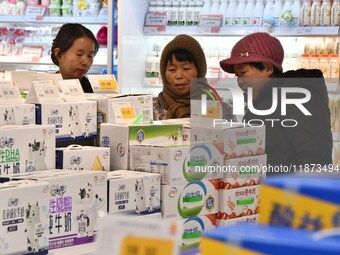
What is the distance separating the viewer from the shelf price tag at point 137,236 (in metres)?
1.02

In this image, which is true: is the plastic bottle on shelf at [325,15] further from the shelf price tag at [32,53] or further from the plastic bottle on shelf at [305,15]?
the shelf price tag at [32,53]

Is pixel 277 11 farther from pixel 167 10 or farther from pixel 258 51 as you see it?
pixel 258 51

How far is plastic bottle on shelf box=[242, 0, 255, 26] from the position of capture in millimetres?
6004

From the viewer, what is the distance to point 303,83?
3.51m

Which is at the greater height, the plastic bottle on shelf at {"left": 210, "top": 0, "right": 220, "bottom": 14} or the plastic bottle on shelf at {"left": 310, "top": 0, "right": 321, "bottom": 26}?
the plastic bottle on shelf at {"left": 210, "top": 0, "right": 220, "bottom": 14}

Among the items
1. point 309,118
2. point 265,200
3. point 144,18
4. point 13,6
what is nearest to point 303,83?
point 309,118

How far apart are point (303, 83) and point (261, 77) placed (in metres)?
0.33

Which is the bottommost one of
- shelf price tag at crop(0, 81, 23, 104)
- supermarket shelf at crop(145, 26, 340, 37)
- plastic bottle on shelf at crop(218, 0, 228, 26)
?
shelf price tag at crop(0, 81, 23, 104)

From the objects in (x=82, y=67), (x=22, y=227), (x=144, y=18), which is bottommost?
(x=22, y=227)

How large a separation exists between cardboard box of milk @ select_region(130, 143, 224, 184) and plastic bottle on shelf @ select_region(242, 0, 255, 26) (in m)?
2.92

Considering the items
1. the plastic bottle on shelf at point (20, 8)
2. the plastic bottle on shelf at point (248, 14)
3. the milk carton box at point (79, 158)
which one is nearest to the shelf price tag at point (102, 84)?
the milk carton box at point (79, 158)

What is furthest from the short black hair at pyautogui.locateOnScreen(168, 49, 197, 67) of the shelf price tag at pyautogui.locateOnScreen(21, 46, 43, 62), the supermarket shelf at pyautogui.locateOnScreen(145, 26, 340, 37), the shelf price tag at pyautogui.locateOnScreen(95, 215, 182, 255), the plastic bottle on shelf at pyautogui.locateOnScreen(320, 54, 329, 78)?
the shelf price tag at pyautogui.locateOnScreen(95, 215, 182, 255)

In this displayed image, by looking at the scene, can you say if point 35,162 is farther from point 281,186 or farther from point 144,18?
point 144,18

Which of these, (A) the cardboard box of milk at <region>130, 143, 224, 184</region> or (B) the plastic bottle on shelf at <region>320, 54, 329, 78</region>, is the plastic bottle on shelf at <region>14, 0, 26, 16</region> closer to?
(B) the plastic bottle on shelf at <region>320, 54, 329, 78</region>
